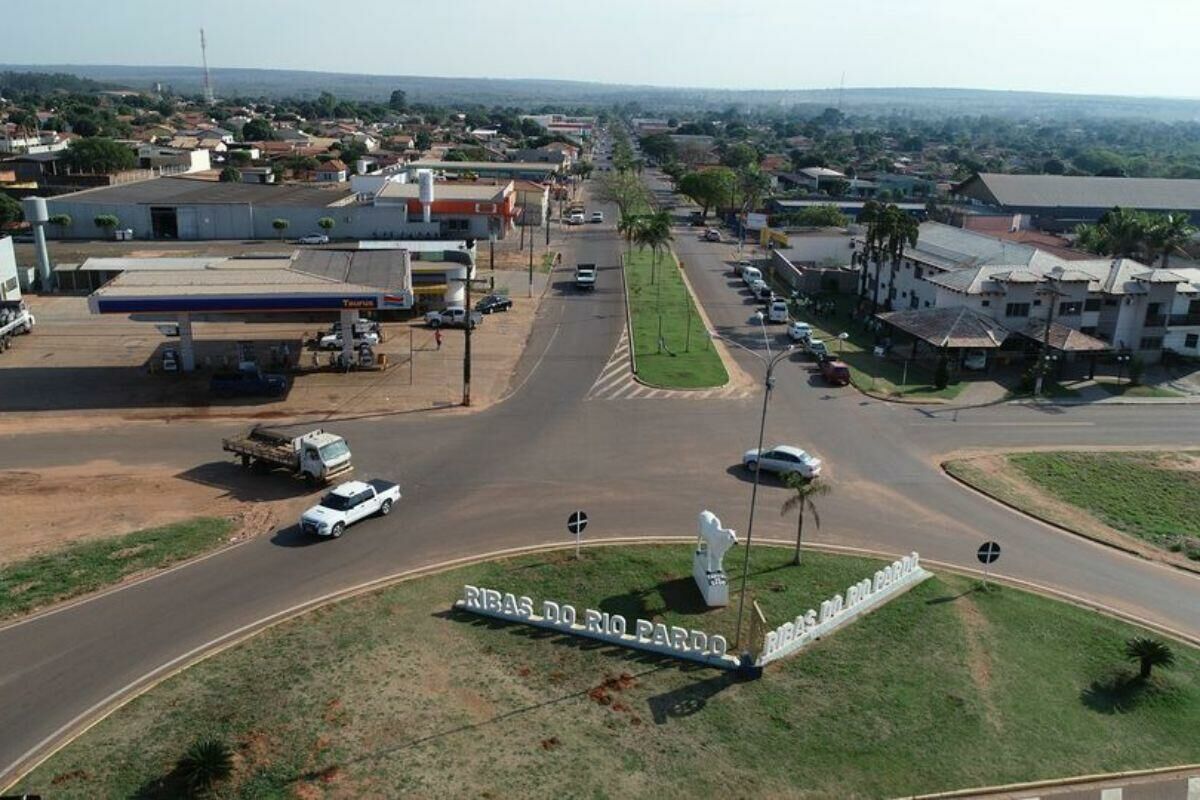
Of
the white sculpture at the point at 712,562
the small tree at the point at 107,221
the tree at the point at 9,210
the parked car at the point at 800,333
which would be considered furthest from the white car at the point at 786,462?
the tree at the point at 9,210

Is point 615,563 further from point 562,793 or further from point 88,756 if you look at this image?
point 88,756

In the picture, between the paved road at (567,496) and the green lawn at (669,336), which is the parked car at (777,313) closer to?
the green lawn at (669,336)

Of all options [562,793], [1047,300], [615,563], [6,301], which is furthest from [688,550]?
[6,301]

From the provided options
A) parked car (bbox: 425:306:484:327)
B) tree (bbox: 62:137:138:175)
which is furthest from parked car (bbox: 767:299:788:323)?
tree (bbox: 62:137:138:175)

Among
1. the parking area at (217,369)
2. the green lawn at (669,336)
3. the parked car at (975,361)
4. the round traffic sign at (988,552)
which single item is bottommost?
the parking area at (217,369)

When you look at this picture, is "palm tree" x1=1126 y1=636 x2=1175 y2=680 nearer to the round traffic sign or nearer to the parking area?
the round traffic sign

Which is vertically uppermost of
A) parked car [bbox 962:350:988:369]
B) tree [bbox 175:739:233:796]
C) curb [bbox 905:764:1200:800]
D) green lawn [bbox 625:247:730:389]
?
tree [bbox 175:739:233:796]

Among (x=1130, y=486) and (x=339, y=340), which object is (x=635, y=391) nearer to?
(x=339, y=340)

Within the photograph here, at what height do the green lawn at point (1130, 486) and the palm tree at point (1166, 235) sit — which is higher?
the palm tree at point (1166, 235)
